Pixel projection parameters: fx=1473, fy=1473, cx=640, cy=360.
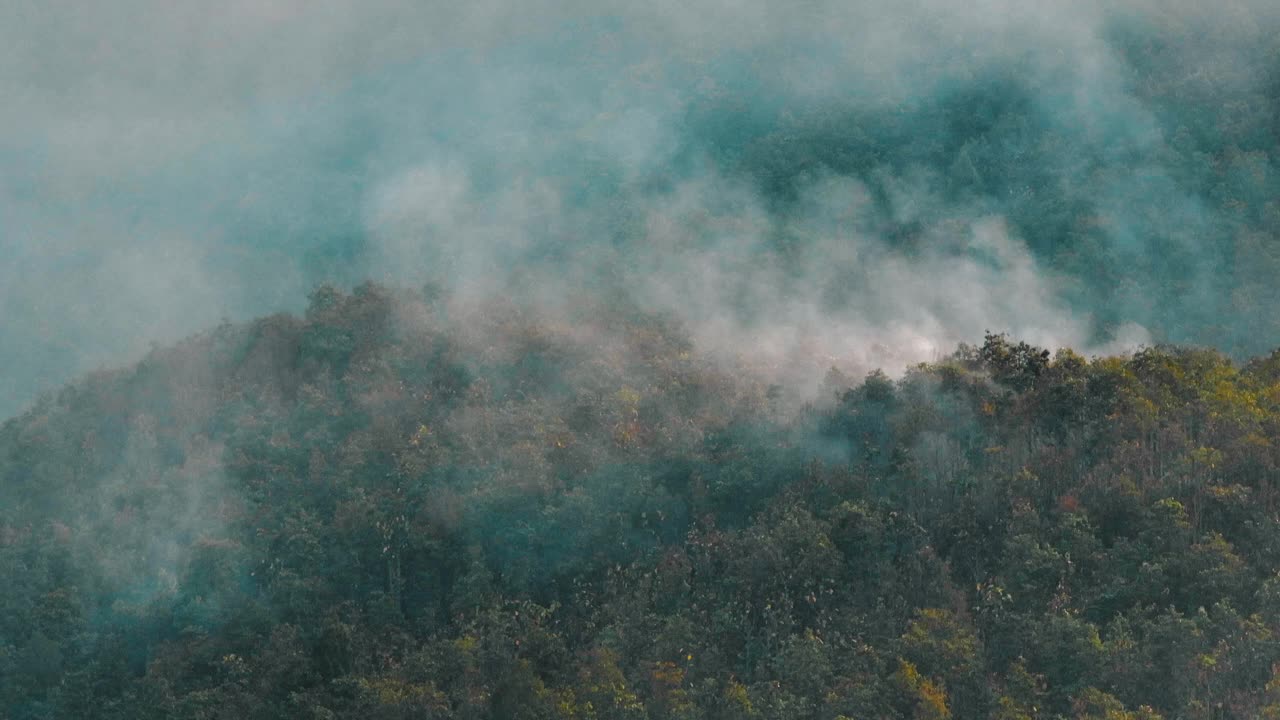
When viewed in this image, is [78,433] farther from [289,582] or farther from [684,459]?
[684,459]

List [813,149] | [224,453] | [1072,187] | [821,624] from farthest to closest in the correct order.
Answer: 1. [813,149]
2. [1072,187]
3. [224,453]
4. [821,624]

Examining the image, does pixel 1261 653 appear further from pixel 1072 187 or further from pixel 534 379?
pixel 1072 187

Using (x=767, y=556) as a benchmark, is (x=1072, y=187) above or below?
above

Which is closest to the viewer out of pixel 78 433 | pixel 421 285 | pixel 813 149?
pixel 78 433

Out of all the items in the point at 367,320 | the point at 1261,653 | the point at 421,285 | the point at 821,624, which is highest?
the point at 421,285

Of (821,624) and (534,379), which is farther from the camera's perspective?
(534,379)

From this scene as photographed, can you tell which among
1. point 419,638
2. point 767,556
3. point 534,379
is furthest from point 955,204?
point 419,638
